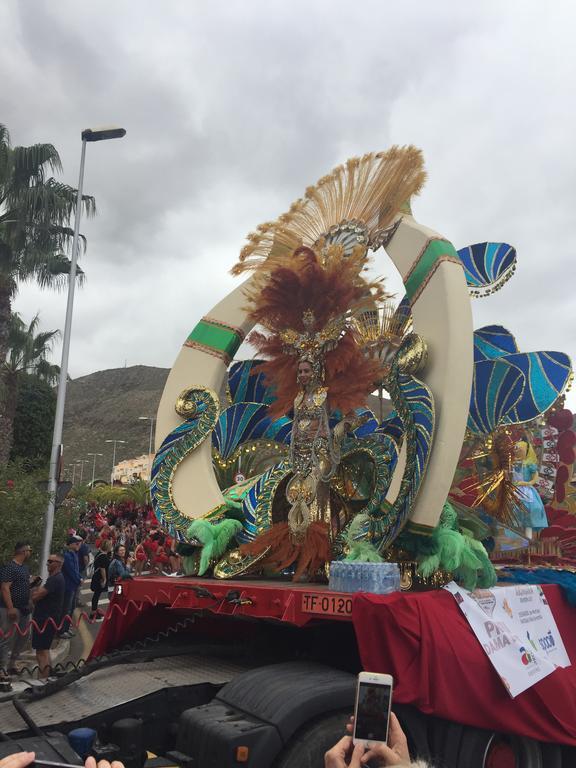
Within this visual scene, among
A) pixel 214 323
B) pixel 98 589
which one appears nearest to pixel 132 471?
pixel 98 589

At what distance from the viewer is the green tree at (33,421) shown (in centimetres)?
2912

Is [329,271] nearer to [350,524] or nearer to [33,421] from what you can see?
[350,524]

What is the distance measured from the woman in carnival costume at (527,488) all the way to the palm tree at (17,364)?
591 inches

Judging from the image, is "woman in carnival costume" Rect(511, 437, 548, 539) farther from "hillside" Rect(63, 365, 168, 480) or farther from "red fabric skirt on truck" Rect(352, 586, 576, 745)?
"hillside" Rect(63, 365, 168, 480)

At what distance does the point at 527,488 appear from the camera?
747cm

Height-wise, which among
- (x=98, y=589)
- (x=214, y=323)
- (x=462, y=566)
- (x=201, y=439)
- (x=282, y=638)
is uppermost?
(x=214, y=323)

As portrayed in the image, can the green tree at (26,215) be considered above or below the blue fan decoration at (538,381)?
above

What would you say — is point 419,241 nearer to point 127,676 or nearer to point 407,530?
point 407,530

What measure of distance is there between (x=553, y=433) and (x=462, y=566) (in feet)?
12.7

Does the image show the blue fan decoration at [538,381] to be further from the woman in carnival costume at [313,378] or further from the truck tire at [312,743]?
the truck tire at [312,743]

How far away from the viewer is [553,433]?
8.09m

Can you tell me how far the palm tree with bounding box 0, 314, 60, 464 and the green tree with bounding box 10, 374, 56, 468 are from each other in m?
3.10

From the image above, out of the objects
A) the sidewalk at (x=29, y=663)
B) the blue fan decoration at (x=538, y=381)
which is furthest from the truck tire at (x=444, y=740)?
the blue fan decoration at (x=538, y=381)

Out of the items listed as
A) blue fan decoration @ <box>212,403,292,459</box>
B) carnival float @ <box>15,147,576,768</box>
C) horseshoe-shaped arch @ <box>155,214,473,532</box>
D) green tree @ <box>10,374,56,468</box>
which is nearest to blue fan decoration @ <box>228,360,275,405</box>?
carnival float @ <box>15,147,576,768</box>
